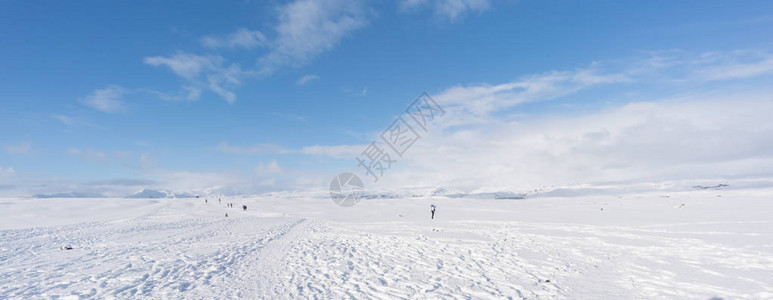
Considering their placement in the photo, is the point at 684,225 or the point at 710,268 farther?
the point at 684,225

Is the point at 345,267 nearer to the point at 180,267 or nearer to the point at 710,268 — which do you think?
the point at 180,267

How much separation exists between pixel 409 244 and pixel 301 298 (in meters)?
9.16

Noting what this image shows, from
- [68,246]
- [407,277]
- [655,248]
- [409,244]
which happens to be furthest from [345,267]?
[68,246]

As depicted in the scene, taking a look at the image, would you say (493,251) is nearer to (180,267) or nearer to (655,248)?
(655,248)

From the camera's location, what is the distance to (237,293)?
916cm

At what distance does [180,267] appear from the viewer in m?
12.3

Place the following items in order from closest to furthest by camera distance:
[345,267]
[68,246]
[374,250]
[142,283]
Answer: [142,283] < [345,267] < [374,250] < [68,246]

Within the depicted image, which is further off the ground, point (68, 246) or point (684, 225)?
point (68, 246)

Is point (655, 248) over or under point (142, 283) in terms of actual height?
under

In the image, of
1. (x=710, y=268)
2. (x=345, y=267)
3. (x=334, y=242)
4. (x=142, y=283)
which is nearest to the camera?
(x=142, y=283)

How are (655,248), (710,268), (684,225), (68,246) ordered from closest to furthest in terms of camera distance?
(710,268) < (655,248) < (68,246) < (684,225)

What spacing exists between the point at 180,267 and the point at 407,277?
8.77 meters

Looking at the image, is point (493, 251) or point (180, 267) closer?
point (180, 267)

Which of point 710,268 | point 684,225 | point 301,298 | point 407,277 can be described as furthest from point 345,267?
point 684,225
